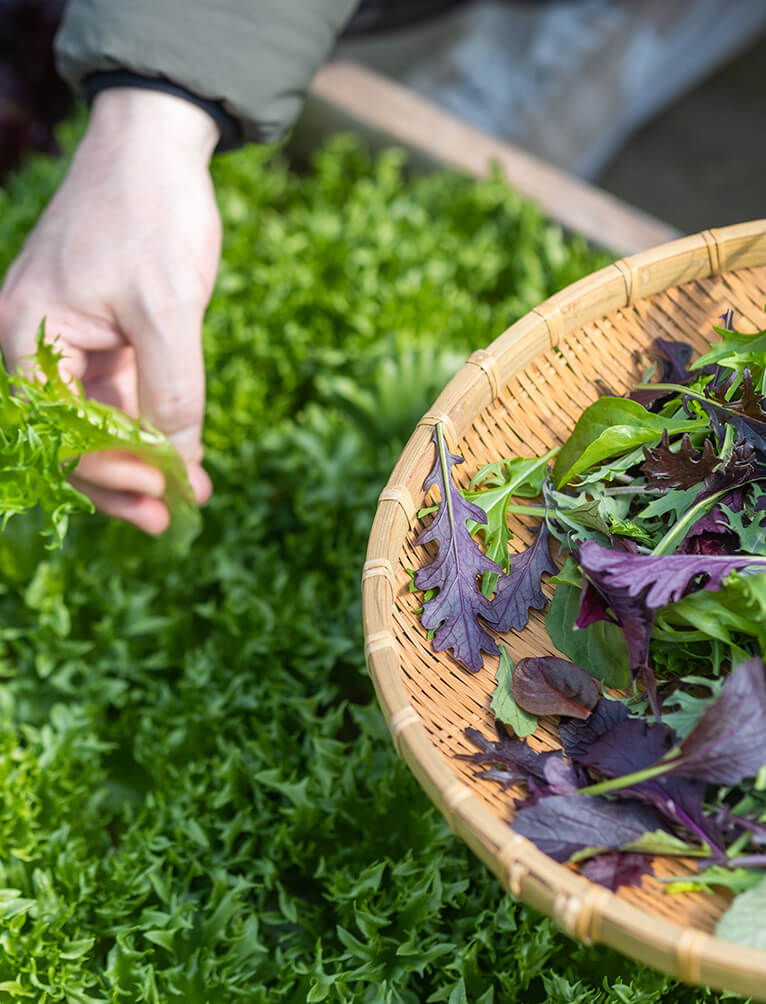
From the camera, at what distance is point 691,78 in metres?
3.94

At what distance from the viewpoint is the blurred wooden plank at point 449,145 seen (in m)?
2.44

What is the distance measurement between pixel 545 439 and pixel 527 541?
163mm

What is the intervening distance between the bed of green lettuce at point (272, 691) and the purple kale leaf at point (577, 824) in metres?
0.44

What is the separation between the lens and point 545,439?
1.41 m

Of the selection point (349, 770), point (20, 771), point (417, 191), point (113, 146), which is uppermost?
point (113, 146)

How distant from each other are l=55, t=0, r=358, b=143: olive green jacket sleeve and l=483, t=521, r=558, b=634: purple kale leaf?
0.92 meters

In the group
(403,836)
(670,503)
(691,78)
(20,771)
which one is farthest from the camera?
(691,78)

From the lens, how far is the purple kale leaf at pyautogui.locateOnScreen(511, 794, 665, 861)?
0.97 m

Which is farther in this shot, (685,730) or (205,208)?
(205,208)

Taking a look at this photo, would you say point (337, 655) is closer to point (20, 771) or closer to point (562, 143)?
point (20, 771)

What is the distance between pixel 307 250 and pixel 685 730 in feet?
5.71

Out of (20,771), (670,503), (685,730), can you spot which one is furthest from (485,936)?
(20,771)

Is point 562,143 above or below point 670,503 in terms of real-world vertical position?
below

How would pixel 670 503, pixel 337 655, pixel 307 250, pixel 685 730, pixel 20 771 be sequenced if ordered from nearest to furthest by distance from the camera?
pixel 685 730
pixel 670 503
pixel 20 771
pixel 337 655
pixel 307 250
